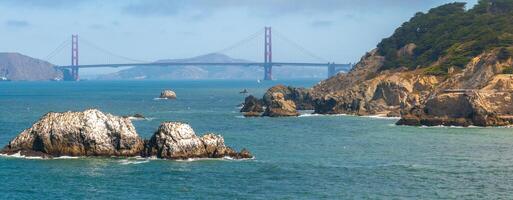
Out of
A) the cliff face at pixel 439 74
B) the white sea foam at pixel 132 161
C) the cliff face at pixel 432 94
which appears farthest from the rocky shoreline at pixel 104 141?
the cliff face at pixel 439 74

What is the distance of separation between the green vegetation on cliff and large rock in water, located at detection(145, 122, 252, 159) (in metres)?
71.2

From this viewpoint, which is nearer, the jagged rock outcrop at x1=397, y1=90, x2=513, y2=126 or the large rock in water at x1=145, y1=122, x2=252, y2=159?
the large rock in water at x1=145, y1=122, x2=252, y2=159

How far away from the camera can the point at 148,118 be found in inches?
5192

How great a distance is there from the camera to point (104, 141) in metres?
76.9

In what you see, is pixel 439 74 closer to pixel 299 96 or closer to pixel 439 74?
pixel 439 74

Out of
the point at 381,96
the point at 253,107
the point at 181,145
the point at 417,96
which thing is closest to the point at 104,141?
the point at 181,145

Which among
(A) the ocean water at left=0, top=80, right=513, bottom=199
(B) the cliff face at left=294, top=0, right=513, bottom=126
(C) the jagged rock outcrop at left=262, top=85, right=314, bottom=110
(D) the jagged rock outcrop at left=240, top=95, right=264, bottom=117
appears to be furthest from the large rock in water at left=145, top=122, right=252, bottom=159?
(C) the jagged rock outcrop at left=262, top=85, right=314, bottom=110

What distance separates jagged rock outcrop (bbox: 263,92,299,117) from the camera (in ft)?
440

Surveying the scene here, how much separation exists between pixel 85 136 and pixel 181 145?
8.77m

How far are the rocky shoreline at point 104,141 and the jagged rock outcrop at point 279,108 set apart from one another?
56.0m

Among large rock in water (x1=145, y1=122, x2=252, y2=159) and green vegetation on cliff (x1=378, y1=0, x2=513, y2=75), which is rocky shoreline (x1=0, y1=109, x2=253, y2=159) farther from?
green vegetation on cliff (x1=378, y1=0, x2=513, y2=75)

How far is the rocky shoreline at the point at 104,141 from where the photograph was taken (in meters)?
75.8

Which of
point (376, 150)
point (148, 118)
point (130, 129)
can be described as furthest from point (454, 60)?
point (130, 129)

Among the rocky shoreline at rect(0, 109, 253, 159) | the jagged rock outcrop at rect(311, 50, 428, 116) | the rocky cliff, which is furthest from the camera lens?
the jagged rock outcrop at rect(311, 50, 428, 116)
